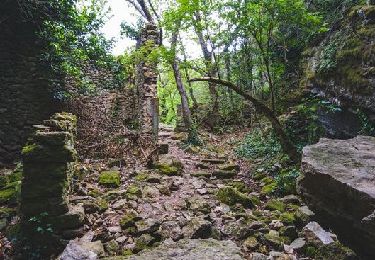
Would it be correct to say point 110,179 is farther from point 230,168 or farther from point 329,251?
point 329,251

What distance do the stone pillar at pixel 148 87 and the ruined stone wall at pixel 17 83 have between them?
2818 mm

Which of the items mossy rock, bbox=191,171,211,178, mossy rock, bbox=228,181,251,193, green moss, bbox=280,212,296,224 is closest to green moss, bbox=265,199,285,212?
green moss, bbox=280,212,296,224

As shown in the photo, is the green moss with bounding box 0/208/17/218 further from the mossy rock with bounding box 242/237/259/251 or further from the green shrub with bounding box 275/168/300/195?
the green shrub with bounding box 275/168/300/195

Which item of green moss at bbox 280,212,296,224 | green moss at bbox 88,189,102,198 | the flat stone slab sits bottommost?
green moss at bbox 280,212,296,224

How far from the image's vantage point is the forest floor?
3.55 m

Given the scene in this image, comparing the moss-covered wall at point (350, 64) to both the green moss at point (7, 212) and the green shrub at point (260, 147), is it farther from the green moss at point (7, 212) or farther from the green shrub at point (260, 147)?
the green moss at point (7, 212)

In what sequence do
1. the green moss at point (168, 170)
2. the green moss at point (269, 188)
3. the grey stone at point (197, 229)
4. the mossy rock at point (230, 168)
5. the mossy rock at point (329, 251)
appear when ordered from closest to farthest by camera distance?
the mossy rock at point (329, 251) < the grey stone at point (197, 229) < the green moss at point (269, 188) < the green moss at point (168, 170) < the mossy rock at point (230, 168)

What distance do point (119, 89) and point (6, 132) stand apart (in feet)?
12.7

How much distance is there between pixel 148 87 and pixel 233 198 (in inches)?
239

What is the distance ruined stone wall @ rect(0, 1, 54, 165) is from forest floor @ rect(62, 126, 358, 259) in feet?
9.11

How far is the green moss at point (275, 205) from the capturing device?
4.80m

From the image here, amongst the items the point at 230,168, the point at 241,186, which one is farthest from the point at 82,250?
the point at 230,168

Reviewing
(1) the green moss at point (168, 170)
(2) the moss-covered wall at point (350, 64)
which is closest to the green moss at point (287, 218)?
(2) the moss-covered wall at point (350, 64)

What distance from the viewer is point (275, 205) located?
4895mm
